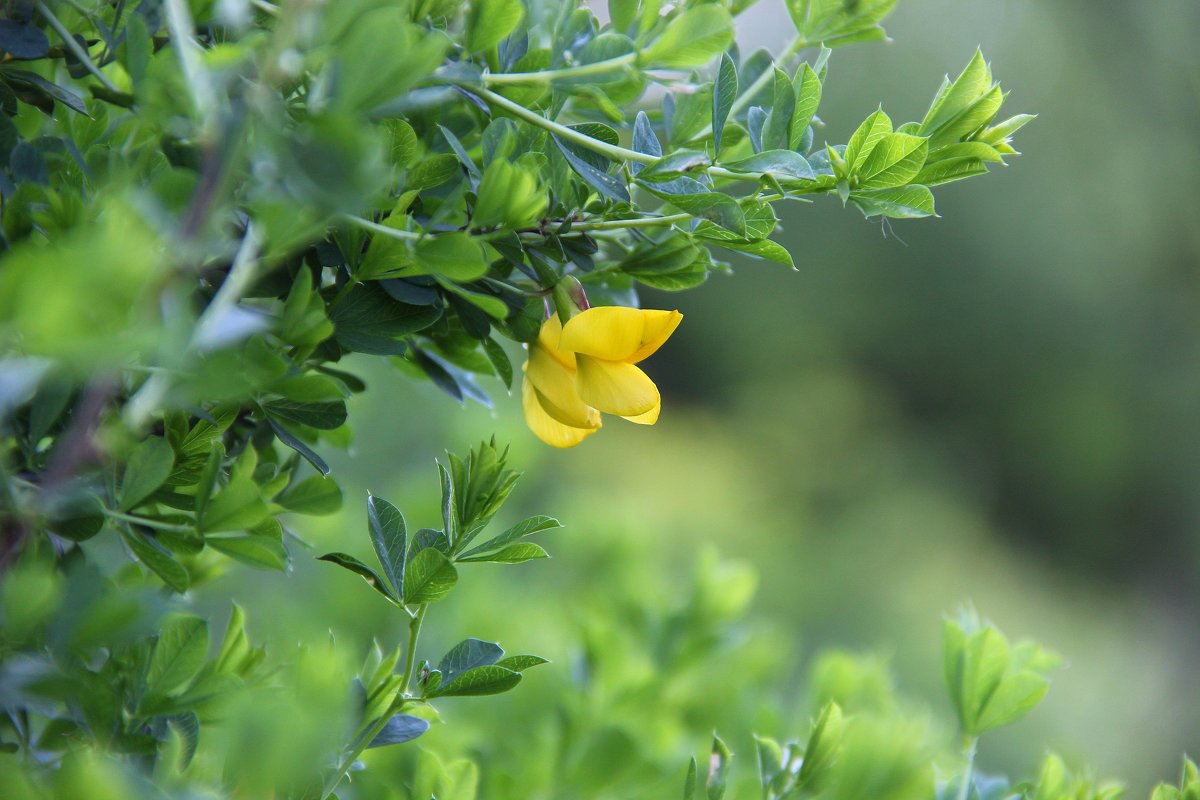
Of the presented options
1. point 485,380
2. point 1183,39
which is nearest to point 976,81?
point 485,380

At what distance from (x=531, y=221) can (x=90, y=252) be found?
0.11 meters

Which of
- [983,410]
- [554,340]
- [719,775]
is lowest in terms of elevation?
[983,410]

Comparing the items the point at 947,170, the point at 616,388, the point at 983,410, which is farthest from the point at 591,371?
the point at 983,410

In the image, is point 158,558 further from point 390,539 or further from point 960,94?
point 960,94

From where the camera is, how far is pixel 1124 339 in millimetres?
3229

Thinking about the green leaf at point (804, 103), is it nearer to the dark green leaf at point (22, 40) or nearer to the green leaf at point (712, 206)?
the green leaf at point (712, 206)

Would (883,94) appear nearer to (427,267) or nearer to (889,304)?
(889,304)

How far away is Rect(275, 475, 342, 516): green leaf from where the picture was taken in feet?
0.98

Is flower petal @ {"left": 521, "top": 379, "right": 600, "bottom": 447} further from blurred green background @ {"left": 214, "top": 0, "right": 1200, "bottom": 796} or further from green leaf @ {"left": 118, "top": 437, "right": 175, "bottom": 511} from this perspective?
blurred green background @ {"left": 214, "top": 0, "right": 1200, "bottom": 796}

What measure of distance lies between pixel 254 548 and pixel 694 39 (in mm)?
171

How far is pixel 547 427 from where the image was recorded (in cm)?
31

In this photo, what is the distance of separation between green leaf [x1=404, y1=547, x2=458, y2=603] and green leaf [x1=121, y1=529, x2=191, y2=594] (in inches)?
2.2

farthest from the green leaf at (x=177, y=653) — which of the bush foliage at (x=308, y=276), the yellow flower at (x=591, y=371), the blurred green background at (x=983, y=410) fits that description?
the blurred green background at (x=983, y=410)

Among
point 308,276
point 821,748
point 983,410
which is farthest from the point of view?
point 983,410
